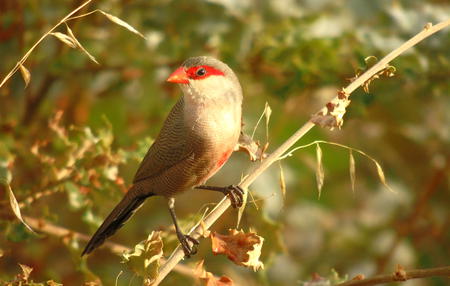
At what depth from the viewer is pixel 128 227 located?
4418mm

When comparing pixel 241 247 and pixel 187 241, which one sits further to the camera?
pixel 187 241

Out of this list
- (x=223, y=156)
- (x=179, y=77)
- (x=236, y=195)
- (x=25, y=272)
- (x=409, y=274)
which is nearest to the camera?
(x=409, y=274)

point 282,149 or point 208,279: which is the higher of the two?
point 282,149

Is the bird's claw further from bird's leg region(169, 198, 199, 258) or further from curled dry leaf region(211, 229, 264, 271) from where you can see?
curled dry leaf region(211, 229, 264, 271)

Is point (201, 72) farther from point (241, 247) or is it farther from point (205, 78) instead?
point (241, 247)

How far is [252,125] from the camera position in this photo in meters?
4.27

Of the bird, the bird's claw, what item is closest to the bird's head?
the bird

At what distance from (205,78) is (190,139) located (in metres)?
0.23

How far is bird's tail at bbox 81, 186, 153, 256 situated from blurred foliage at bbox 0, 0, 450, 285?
41 millimetres

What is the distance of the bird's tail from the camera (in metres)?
2.92

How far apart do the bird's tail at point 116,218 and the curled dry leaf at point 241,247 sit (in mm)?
869

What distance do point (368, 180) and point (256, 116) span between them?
803 millimetres

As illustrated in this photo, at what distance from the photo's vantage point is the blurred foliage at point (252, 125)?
118 inches

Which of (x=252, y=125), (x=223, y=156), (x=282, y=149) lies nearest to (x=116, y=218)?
(x=223, y=156)
